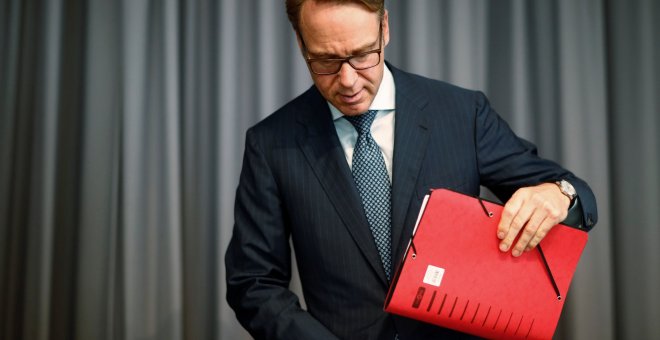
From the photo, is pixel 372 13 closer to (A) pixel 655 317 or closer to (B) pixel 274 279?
(B) pixel 274 279

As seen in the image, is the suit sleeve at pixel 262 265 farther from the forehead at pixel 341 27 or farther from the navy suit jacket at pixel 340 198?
the forehead at pixel 341 27

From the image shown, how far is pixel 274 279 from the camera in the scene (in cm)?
118

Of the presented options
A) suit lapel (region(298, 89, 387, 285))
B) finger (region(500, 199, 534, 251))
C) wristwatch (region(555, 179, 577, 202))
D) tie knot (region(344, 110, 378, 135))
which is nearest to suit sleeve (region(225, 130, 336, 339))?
suit lapel (region(298, 89, 387, 285))

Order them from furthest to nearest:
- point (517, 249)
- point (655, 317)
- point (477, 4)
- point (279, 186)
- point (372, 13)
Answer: point (477, 4), point (655, 317), point (279, 186), point (372, 13), point (517, 249)

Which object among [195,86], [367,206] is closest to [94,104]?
[195,86]

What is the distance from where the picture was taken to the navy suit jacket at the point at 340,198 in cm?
111

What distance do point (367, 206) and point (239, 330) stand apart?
3.73ft

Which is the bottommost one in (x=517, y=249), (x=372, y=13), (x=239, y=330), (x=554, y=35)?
(x=239, y=330)

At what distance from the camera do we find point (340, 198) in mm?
1146

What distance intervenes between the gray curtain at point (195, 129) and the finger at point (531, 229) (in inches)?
43.5

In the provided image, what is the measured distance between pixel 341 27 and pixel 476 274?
1.67 ft

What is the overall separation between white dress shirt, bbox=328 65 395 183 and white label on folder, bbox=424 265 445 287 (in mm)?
288

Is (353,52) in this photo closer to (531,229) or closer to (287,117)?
(287,117)

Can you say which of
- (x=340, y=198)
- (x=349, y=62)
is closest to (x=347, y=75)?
(x=349, y=62)
